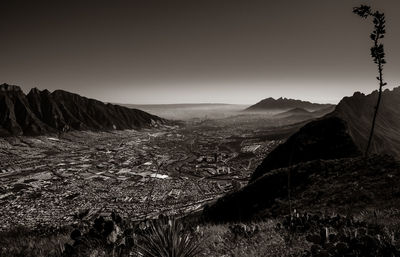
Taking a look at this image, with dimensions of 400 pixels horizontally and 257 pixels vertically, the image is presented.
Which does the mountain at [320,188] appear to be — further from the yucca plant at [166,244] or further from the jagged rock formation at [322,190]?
the yucca plant at [166,244]

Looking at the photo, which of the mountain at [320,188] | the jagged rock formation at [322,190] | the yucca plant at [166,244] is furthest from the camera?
the mountain at [320,188]

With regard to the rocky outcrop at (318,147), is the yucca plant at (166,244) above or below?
above

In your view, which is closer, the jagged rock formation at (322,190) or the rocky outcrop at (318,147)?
the jagged rock formation at (322,190)

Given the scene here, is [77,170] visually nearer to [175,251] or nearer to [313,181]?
[313,181]

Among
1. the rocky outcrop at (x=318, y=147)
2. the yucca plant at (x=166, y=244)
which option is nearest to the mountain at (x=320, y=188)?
the yucca plant at (x=166, y=244)

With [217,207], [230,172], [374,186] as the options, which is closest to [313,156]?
[217,207]

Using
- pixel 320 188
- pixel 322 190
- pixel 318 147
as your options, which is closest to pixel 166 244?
pixel 322 190

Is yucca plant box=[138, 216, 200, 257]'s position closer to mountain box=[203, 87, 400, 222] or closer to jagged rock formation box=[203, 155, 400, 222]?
mountain box=[203, 87, 400, 222]

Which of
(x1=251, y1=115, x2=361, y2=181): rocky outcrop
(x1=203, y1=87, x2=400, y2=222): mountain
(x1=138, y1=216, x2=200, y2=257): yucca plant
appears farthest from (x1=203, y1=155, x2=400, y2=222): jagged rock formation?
(x1=251, y1=115, x2=361, y2=181): rocky outcrop

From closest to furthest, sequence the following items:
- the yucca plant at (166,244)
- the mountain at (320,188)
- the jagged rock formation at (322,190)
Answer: the yucca plant at (166,244) < the jagged rock formation at (322,190) < the mountain at (320,188)
